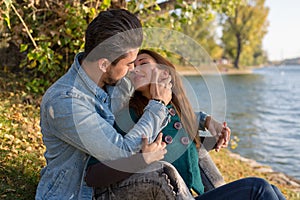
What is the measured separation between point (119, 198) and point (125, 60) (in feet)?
2.42

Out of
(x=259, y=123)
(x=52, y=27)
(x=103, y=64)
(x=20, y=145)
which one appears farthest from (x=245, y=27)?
(x=103, y=64)

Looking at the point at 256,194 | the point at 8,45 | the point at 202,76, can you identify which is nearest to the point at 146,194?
the point at 256,194

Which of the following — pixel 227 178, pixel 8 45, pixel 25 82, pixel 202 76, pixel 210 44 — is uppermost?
pixel 202 76

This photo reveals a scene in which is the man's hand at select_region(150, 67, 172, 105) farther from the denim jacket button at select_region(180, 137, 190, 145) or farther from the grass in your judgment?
the grass

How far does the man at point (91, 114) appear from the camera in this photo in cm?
227

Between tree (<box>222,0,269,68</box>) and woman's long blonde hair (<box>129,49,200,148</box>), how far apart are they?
45.5 meters

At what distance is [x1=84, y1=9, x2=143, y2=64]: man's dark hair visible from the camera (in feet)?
7.61

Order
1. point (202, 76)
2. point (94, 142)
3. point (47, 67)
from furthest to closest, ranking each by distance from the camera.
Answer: point (47, 67), point (202, 76), point (94, 142)

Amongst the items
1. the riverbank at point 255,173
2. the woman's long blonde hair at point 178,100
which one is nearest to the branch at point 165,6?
the riverbank at point 255,173

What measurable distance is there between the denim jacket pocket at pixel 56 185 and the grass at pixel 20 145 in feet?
2.70

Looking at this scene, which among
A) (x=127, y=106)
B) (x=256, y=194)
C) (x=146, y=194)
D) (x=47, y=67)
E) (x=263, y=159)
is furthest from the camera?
(x=263, y=159)

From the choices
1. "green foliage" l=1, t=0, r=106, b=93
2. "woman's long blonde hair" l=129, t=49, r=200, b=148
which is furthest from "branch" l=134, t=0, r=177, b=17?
"woman's long blonde hair" l=129, t=49, r=200, b=148

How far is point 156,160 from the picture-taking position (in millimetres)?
2346

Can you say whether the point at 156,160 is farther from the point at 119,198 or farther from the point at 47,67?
the point at 47,67
